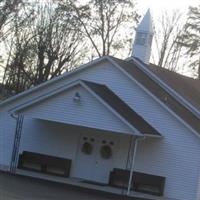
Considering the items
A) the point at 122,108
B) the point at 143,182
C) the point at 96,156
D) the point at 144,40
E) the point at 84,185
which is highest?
the point at 144,40

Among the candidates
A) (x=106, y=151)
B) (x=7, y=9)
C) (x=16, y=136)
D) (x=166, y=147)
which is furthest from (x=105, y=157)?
(x=7, y=9)

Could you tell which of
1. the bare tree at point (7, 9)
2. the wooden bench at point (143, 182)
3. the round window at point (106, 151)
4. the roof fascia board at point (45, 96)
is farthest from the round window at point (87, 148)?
the bare tree at point (7, 9)

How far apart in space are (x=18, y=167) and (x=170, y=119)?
7.26m

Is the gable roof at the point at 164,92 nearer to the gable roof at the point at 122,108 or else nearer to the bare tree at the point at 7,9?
the gable roof at the point at 122,108

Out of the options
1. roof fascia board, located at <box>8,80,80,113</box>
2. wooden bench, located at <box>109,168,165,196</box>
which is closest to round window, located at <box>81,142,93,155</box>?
wooden bench, located at <box>109,168,165,196</box>

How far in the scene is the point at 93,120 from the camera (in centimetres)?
2864

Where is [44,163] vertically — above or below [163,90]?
below

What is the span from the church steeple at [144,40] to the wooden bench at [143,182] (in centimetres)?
726

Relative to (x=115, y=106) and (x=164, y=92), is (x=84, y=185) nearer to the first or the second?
(x=115, y=106)

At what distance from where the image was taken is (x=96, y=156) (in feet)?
103

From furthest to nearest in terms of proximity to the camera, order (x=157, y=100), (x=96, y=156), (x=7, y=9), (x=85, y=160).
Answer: (x=7, y=9) < (x=85, y=160) < (x=96, y=156) < (x=157, y=100)

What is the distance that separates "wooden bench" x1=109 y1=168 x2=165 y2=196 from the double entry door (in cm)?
100

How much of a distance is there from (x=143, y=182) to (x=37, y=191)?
623cm

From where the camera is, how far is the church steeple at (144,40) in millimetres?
34969
